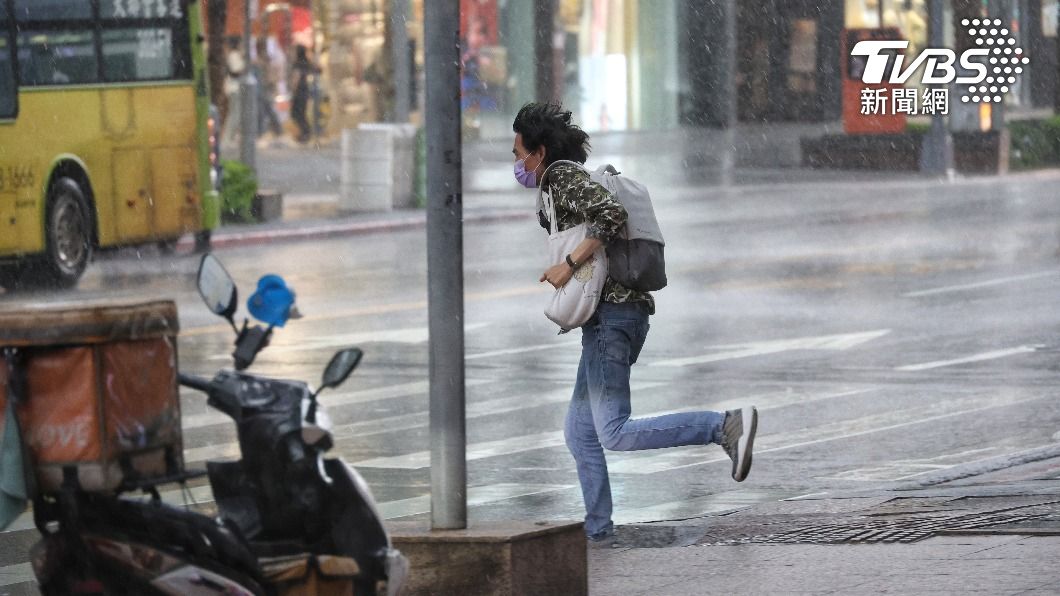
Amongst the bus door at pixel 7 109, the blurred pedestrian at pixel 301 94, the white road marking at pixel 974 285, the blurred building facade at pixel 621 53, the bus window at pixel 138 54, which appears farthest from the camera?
the blurred building facade at pixel 621 53

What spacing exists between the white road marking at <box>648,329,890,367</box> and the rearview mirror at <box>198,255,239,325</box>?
29.1 feet

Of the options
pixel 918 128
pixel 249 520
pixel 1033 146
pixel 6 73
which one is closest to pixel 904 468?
pixel 249 520

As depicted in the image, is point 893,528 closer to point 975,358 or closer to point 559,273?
point 559,273

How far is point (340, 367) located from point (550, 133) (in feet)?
8.59

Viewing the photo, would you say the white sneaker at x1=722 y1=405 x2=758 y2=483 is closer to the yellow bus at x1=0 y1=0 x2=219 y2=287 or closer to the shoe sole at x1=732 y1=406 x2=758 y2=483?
the shoe sole at x1=732 y1=406 x2=758 y2=483

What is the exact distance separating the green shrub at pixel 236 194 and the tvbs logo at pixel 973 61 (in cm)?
1243

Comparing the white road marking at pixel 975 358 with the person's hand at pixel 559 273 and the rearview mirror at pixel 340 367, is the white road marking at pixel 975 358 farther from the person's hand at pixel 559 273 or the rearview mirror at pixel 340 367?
the rearview mirror at pixel 340 367

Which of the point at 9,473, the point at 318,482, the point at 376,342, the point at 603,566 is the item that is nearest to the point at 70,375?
the point at 9,473

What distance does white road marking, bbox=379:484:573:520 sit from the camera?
30.2 ft

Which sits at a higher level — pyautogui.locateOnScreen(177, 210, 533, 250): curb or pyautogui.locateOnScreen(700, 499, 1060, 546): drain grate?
pyautogui.locateOnScreen(700, 499, 1060, 546): drain grate

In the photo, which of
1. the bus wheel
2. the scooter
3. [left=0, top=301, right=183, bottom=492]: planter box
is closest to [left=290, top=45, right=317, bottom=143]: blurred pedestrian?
the bus wheel

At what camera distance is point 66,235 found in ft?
69.5

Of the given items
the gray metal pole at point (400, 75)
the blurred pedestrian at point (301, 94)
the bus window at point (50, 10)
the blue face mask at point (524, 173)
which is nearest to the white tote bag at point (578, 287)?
the blue face mask at point (524, 173)

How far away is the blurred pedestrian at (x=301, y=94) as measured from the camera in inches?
1844
